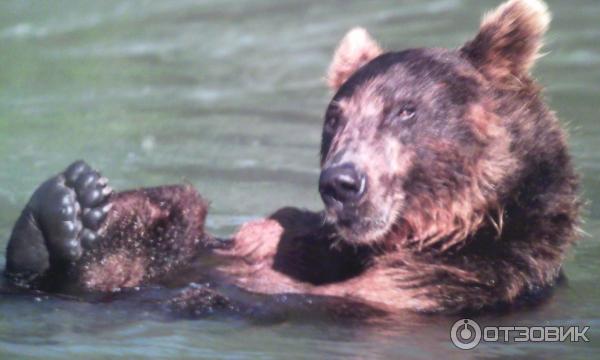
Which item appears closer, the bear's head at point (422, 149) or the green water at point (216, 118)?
the green water at point (216, 118)

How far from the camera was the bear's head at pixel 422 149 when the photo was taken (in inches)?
236

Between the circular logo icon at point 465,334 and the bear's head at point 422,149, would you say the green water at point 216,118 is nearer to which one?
the circular logo icon at point 465,334

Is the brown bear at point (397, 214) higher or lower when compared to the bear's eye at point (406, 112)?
lower

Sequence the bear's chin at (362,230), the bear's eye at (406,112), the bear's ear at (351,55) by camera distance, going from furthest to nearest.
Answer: the bear's ear at (351,55) → the bear's eye at (406,112) → the bear's chin at (362,230)

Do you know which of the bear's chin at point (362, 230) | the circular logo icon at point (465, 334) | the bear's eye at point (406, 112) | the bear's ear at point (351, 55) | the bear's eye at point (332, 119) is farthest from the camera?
the bear's ear at point (351, 55)

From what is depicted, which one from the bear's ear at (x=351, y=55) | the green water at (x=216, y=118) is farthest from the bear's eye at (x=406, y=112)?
the green water at (x=216, y=118)

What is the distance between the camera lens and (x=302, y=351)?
559 cm

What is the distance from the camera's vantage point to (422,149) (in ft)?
20.2

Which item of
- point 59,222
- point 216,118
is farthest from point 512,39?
point 216,118

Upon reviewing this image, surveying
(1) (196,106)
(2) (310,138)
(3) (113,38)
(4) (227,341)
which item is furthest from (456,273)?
(3) (113,38)

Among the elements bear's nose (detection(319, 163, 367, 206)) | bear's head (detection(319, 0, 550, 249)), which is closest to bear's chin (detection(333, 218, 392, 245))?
bear's head (detection(319, 0, 550, 249))

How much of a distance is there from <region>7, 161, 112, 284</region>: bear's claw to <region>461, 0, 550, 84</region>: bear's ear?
2.06 metres

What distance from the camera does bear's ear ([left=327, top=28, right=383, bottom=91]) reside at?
716cm

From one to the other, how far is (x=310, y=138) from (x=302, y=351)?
562 cm
